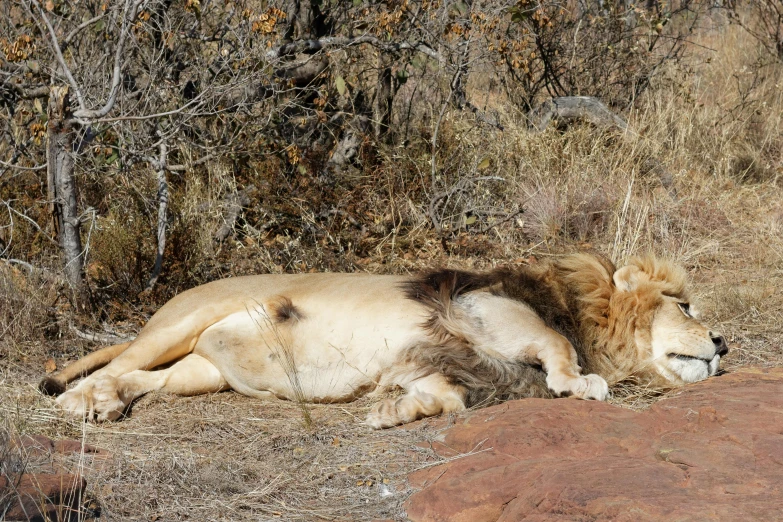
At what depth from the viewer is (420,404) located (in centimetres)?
386

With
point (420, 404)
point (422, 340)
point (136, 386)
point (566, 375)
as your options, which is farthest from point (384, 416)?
point (136, 386)

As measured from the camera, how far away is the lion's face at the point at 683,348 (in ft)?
13.8

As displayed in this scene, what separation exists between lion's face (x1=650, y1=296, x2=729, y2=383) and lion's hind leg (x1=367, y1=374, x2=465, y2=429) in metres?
1.03

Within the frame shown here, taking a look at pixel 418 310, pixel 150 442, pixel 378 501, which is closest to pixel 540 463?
pixel 378 501

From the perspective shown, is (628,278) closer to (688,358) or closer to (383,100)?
(688,358)

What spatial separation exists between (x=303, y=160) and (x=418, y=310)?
115 inches

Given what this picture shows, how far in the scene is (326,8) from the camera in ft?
22.9

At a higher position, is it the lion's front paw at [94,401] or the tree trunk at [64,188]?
the tree trunk at [64,188]

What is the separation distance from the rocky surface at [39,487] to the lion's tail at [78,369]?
1014 mm

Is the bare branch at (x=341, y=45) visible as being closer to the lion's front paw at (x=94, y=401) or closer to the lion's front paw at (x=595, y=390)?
the lion's front paw at (x=94, y=401)

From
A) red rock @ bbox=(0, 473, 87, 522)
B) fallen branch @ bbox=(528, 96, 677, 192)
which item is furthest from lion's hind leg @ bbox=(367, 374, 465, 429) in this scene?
fallen branch @ bbox=(528, 96, 677, 192)

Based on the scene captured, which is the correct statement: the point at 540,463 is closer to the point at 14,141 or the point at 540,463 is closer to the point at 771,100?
the point at 14,141

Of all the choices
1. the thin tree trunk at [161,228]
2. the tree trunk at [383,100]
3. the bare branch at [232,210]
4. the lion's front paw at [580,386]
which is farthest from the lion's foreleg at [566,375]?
the tree trunk at [383,100]

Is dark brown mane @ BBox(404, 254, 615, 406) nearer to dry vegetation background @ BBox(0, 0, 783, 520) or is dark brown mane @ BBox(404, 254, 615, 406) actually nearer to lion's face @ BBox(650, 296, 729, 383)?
lion's face @ BBox(650, 296, 729, 383)
